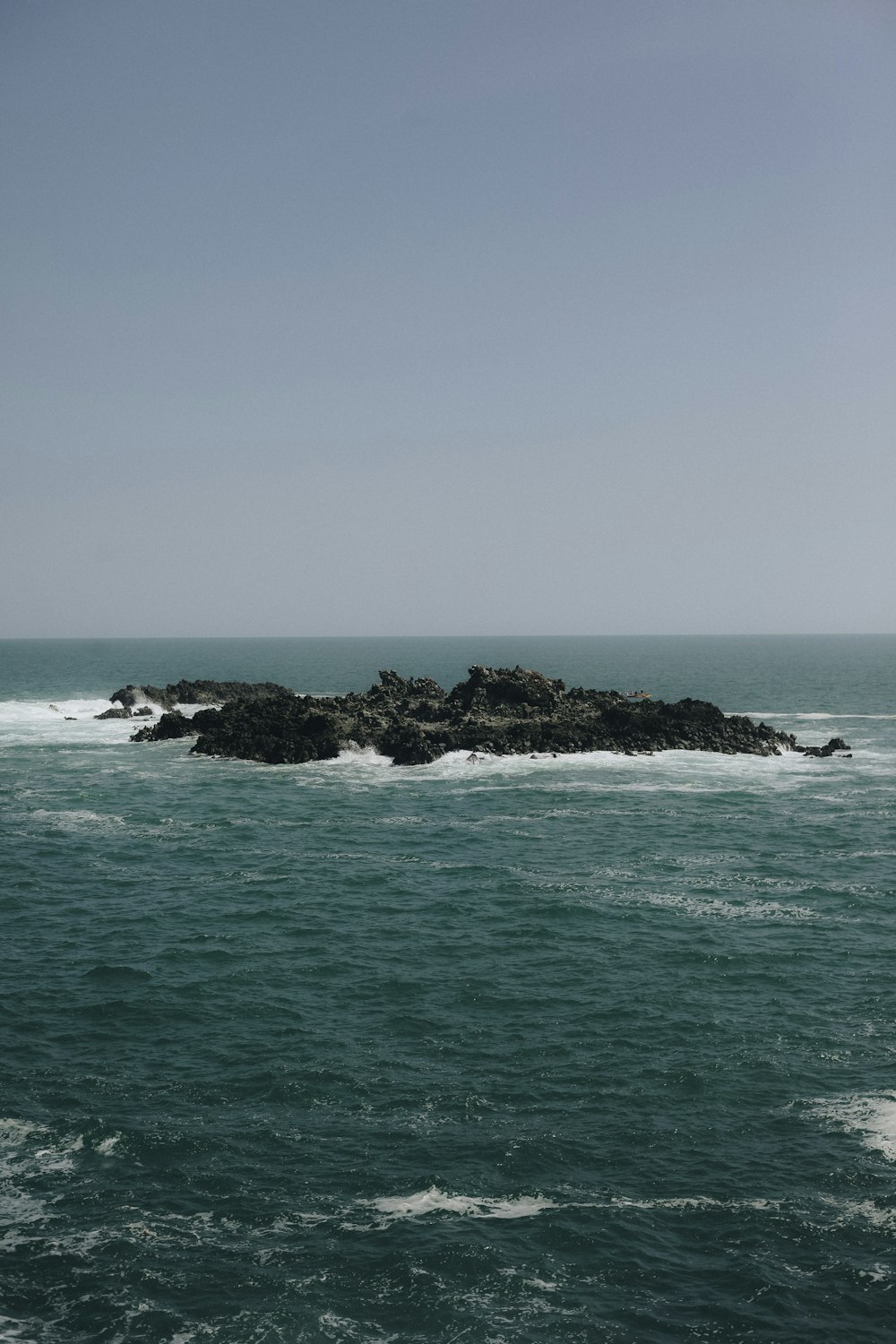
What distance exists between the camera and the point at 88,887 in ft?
127

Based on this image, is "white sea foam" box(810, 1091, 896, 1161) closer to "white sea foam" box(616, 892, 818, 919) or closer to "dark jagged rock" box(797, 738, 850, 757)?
"white sea foam" box(616, 892, 818, 919)

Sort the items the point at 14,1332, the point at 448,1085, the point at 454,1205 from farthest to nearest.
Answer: the point at 448,1085
the point at 454,1205
the point at 14,1332

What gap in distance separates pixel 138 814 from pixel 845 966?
119 ft

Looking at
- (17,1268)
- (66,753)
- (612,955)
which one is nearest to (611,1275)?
(17,1268)

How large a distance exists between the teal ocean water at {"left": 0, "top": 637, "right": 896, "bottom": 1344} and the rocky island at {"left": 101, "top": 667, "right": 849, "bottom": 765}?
79.1ft

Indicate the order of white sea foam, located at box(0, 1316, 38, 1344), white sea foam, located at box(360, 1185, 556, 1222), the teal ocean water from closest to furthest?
white sea foam, located at box(0, 1316, 38, 1344), the teal ocean water, white sea foam, located at box(360, 1185, 556, 1222)

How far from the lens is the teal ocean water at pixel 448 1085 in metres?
16.2

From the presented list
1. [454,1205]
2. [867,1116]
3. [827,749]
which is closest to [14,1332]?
[454,1205]

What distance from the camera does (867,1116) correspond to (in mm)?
20984

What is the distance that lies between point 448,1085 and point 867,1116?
914 cm

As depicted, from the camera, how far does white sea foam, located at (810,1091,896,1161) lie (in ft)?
65.8

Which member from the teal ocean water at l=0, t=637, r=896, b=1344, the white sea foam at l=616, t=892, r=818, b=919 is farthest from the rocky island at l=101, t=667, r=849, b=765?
the white sea foam at l=616, t=892, r=818, b=919

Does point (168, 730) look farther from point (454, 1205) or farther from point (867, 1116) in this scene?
point (867, 1116)

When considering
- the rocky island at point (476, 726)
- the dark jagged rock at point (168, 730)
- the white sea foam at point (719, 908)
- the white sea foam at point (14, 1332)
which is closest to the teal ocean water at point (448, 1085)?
the white sea foam at point (14, 1332)
